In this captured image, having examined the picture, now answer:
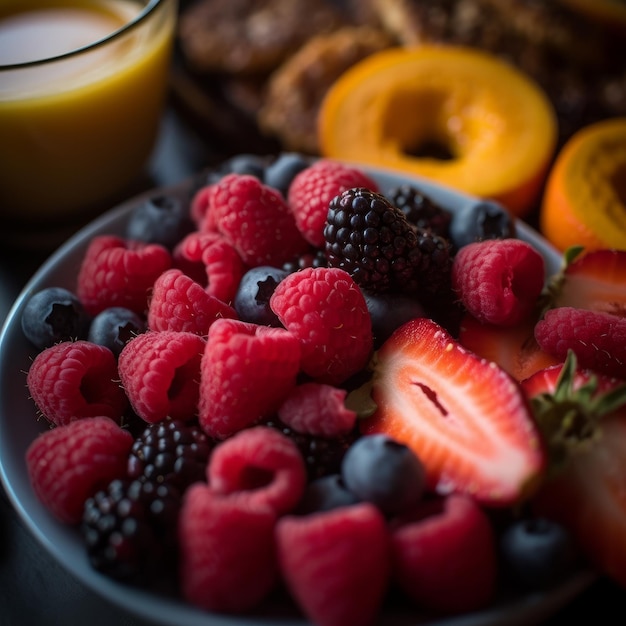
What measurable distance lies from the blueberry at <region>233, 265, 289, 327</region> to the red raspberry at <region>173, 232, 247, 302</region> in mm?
28

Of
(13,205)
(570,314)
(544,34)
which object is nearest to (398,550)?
(570,314)

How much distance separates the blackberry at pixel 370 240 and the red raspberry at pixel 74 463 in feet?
1.20

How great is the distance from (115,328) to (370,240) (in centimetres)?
38

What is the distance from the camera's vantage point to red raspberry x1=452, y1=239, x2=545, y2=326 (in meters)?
1.02

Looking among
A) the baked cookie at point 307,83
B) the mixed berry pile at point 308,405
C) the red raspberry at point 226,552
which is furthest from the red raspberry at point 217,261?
the baked cookie at point 307,83

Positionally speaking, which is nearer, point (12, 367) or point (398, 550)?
point (398, 550)

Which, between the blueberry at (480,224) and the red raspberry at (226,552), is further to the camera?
the blueberry at (480,224)

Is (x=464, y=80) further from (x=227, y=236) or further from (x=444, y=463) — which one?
(x=444, y=463)

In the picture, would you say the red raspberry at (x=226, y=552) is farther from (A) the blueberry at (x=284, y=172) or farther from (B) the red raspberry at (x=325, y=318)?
(A) the blueberry at (x=284, y=172)

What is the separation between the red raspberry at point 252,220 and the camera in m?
1.07

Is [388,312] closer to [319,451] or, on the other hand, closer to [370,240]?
[370,240]

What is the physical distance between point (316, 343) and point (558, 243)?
73cm

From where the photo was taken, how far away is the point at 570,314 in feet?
3.30

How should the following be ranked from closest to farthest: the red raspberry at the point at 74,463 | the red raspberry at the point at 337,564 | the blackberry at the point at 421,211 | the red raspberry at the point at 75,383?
the red raspberry at the point at 337,564
the red raspberry at the point at 74,463
the red raspberry at the point at 75,383
the blackberry at the point at 421,211
